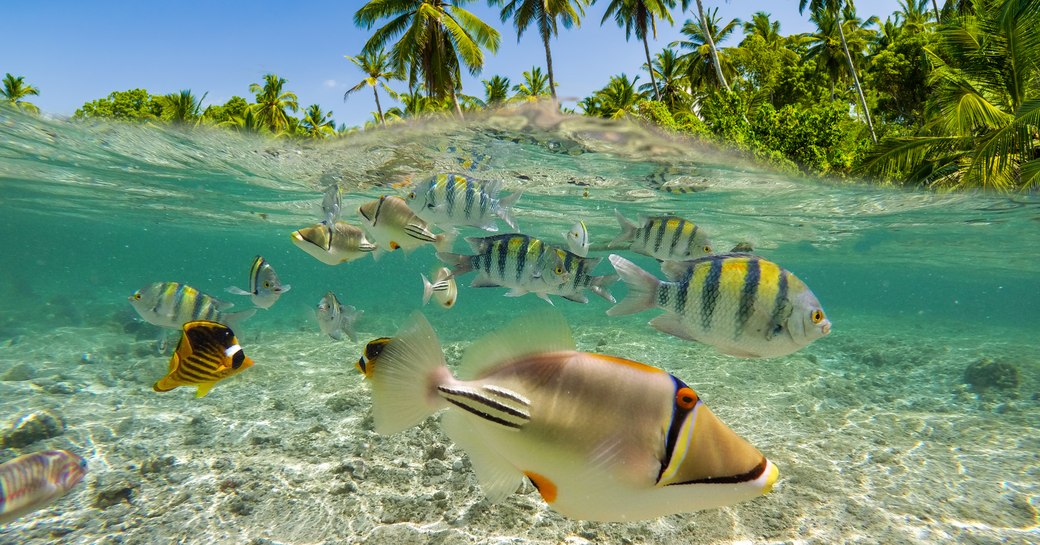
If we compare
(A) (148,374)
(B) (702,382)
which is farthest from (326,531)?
(A) (148,374)

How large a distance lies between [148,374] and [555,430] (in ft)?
41.6

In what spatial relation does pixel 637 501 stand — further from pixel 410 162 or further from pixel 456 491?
→ pixel 410 162

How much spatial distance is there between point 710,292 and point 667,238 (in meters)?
1.71

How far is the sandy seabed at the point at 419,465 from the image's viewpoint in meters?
4.30

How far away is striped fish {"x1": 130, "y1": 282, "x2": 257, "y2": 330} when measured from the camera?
4320 mm

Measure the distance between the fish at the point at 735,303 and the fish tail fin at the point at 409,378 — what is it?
3.21ft

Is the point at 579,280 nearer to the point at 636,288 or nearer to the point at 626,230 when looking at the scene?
the point at 626,230

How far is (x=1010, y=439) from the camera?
284 inches

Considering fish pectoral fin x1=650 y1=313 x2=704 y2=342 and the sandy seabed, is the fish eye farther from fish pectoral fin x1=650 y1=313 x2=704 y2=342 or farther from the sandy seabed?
the sandy seabed

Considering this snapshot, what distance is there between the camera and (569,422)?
3.93ft

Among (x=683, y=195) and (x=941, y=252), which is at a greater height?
(x=683, y=195)

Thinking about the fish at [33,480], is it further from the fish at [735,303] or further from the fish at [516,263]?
the fish at [735,303]

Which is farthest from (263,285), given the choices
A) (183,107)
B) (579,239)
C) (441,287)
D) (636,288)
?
(183,107)

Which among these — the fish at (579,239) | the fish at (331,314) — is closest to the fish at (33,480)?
the fish at (331,314)
